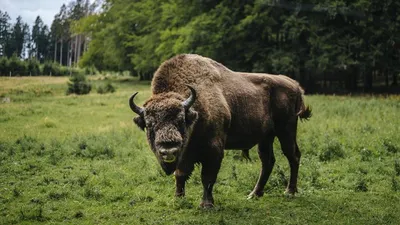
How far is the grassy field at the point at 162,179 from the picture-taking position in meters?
6.88

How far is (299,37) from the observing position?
32.3 m

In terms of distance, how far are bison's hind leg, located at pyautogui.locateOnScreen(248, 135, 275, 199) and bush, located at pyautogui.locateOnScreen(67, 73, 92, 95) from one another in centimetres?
2015

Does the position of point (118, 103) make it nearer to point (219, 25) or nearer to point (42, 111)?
point (42, 111)

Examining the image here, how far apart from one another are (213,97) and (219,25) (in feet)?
84.1

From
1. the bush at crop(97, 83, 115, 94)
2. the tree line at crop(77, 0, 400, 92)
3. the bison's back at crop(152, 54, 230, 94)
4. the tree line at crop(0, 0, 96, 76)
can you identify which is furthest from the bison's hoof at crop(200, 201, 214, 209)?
the bush at crop(97, 83, 115, 94)

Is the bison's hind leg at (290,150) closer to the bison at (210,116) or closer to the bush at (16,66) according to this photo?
the bison at (210,116)

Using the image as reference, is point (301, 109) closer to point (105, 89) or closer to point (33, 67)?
point (33, 67)

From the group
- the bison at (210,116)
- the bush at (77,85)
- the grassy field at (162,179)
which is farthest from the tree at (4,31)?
the bush at (77,85)

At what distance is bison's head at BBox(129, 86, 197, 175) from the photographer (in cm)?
601

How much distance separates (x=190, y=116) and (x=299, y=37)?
90.0ft

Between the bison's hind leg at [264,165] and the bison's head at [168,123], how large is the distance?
2345 millimetres

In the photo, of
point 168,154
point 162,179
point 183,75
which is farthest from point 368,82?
point 168,154

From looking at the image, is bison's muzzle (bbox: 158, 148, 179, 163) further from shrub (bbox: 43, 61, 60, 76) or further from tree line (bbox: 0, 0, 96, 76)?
shrub (bbox: 43, 61, 60, 76)

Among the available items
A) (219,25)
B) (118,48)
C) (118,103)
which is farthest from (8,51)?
(118,48)
